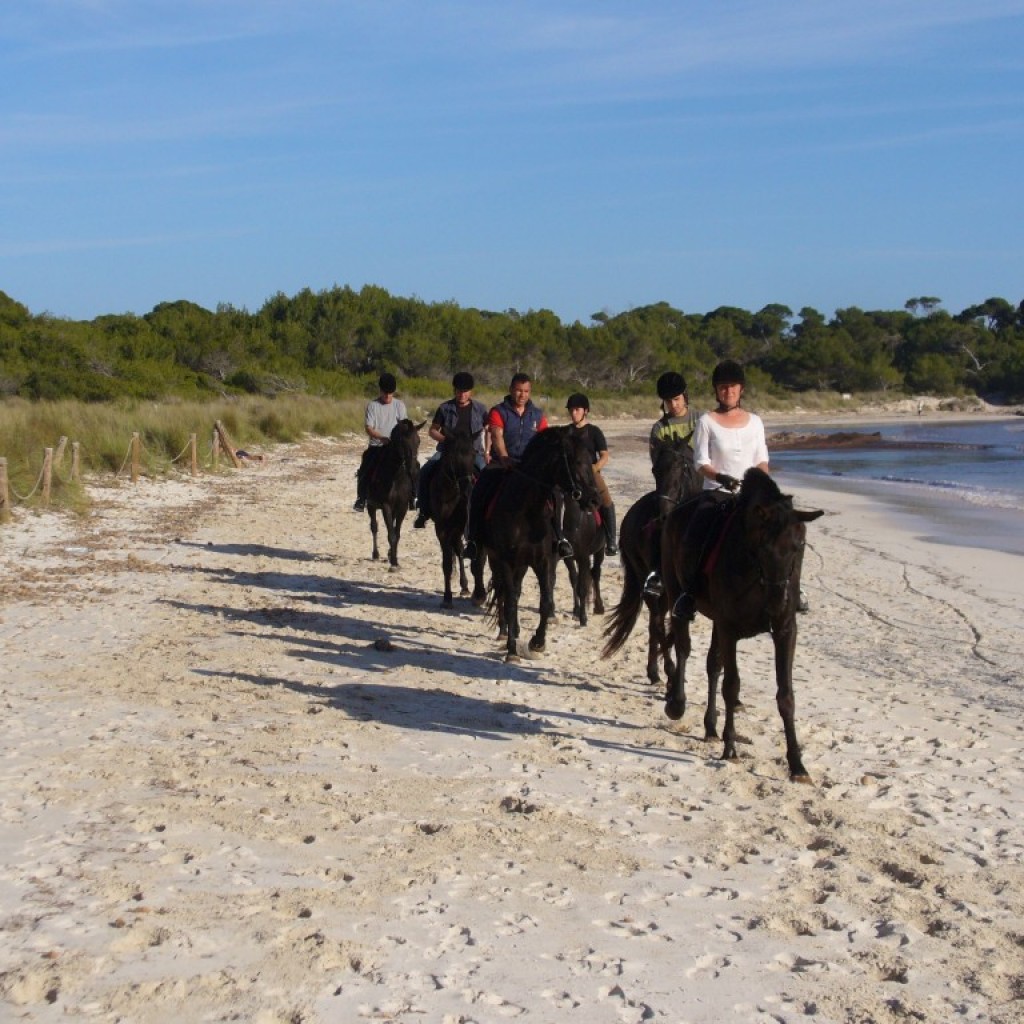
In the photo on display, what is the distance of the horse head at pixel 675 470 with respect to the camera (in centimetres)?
888

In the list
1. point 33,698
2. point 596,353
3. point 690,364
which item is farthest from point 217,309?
point 33,698

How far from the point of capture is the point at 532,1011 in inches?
162

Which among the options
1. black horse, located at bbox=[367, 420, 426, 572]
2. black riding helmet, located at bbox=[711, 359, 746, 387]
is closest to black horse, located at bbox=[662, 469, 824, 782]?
black riding helmet, located at bbox=[711, 359, 746, 387]

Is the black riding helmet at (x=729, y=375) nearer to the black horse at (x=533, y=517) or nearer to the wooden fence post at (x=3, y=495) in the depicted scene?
the black horse at (x=533, y=517)

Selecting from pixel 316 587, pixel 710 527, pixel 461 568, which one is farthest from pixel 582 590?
pixel 710 527

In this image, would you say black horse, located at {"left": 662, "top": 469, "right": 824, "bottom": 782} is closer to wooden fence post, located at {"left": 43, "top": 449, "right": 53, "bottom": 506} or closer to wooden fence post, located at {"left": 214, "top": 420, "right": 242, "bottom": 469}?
wooden fence post, located at {"left": 43, "top": 449, "right": 53, "bottom": 506}

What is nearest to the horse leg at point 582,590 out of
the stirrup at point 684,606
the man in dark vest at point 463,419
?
the man in dark vest at point 463,419

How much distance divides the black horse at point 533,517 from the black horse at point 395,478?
4.53 meters

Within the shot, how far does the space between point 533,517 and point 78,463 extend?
12548 millimetres

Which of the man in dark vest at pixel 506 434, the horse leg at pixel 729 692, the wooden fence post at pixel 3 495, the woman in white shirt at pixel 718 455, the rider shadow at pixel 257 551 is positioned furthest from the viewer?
the wooden fence post at pixel 3 495

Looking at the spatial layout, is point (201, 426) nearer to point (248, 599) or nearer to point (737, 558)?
point (248, 599)

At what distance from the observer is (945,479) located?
3416cm

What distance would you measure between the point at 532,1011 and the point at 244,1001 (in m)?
0.92

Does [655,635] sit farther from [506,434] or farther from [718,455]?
[506,434]
